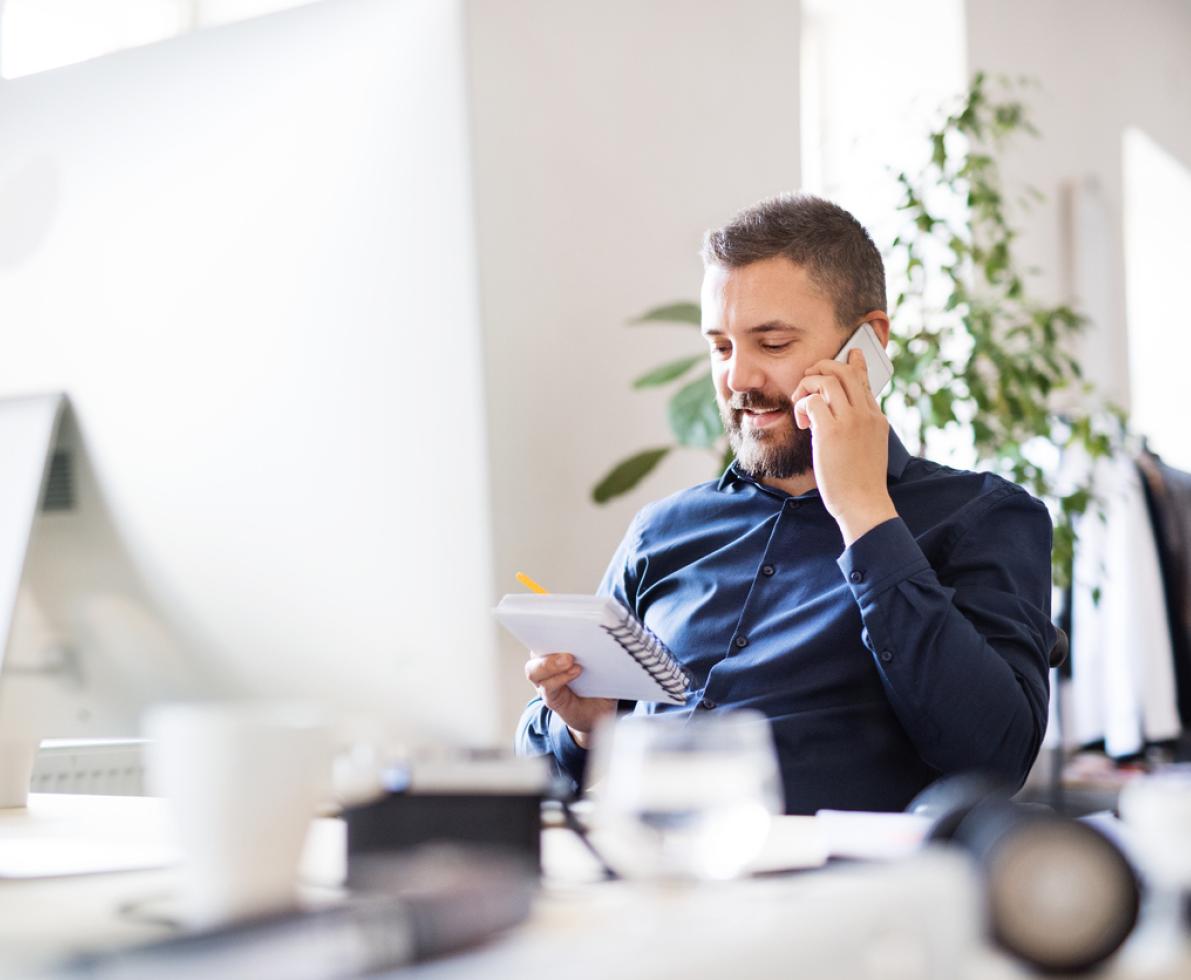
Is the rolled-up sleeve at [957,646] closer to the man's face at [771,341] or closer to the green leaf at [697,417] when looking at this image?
the man's face at [771,341]

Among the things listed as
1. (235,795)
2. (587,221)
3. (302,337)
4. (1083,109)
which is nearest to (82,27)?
(302,337)

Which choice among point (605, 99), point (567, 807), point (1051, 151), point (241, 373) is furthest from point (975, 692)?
point (1051, 151)

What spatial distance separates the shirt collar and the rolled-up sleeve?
151 millimetres

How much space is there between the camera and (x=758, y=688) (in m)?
1.53

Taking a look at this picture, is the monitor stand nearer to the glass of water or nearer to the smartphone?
the glass of water

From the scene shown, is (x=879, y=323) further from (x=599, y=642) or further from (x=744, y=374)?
(x=599, y=642)

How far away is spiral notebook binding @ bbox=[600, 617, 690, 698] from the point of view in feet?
4.07

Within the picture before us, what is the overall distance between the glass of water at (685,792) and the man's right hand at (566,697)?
711 millimetres

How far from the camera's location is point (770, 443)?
5.45 ft

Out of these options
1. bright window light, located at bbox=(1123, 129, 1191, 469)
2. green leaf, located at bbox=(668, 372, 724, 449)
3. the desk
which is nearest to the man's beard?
green leaf, located at bbox=(668, 372, 724, 449)

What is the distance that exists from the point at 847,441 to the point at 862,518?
0.35 ft

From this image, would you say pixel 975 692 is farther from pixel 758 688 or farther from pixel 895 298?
pixel 895 298

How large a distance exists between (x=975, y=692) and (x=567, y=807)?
494 mm

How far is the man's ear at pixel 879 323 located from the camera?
5.59 feet
